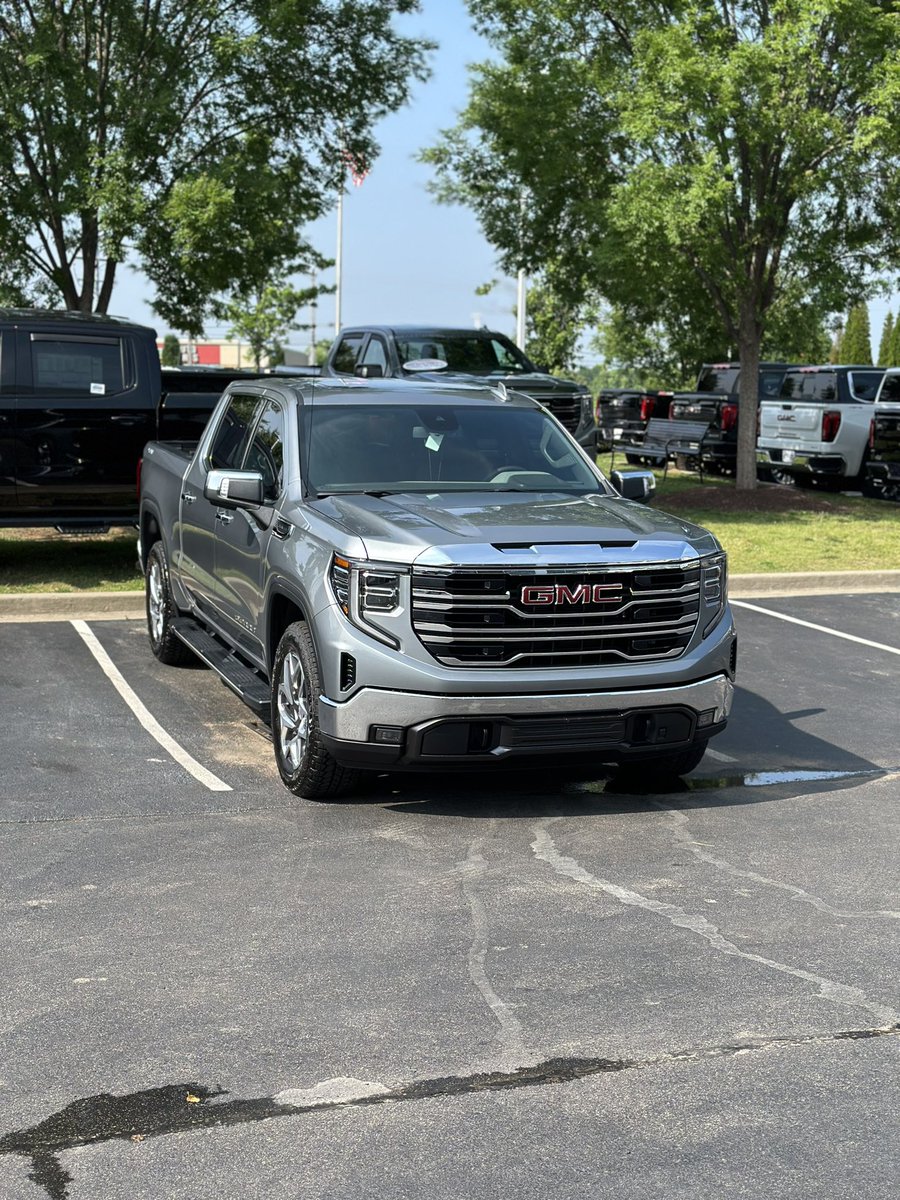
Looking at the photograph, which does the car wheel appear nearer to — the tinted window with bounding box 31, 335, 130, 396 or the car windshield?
the tinted window with bounding box 31, 335, 130, 396

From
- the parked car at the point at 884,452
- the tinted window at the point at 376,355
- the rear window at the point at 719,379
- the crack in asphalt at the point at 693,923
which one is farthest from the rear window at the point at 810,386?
the crack in asphalt at the point at 693,923

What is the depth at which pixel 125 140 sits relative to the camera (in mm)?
16469

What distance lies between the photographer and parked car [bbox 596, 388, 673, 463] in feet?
93.2

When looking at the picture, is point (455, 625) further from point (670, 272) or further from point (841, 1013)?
point (670, 272)

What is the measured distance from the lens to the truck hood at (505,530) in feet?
21.5

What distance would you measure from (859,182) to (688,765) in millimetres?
14645

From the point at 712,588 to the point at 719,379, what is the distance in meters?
21.5

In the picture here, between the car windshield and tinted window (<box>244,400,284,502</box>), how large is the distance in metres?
0.19

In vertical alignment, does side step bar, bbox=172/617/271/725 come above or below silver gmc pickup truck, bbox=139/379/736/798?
below

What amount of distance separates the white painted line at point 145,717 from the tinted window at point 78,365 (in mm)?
2210

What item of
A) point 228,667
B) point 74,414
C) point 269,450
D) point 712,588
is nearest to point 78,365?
point 74,414

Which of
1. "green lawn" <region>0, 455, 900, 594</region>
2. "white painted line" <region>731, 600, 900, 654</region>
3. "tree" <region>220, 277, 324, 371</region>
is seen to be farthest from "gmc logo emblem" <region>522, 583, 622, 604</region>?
"tree" <region>220, 277, 324, 371</region>

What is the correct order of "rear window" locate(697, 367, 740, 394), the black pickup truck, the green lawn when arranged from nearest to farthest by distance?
the black pickup truck → the green lawn → "rear window" locate(697, 367, 740, 394)

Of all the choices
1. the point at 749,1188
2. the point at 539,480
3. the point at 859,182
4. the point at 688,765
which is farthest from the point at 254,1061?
the point at 859,182
